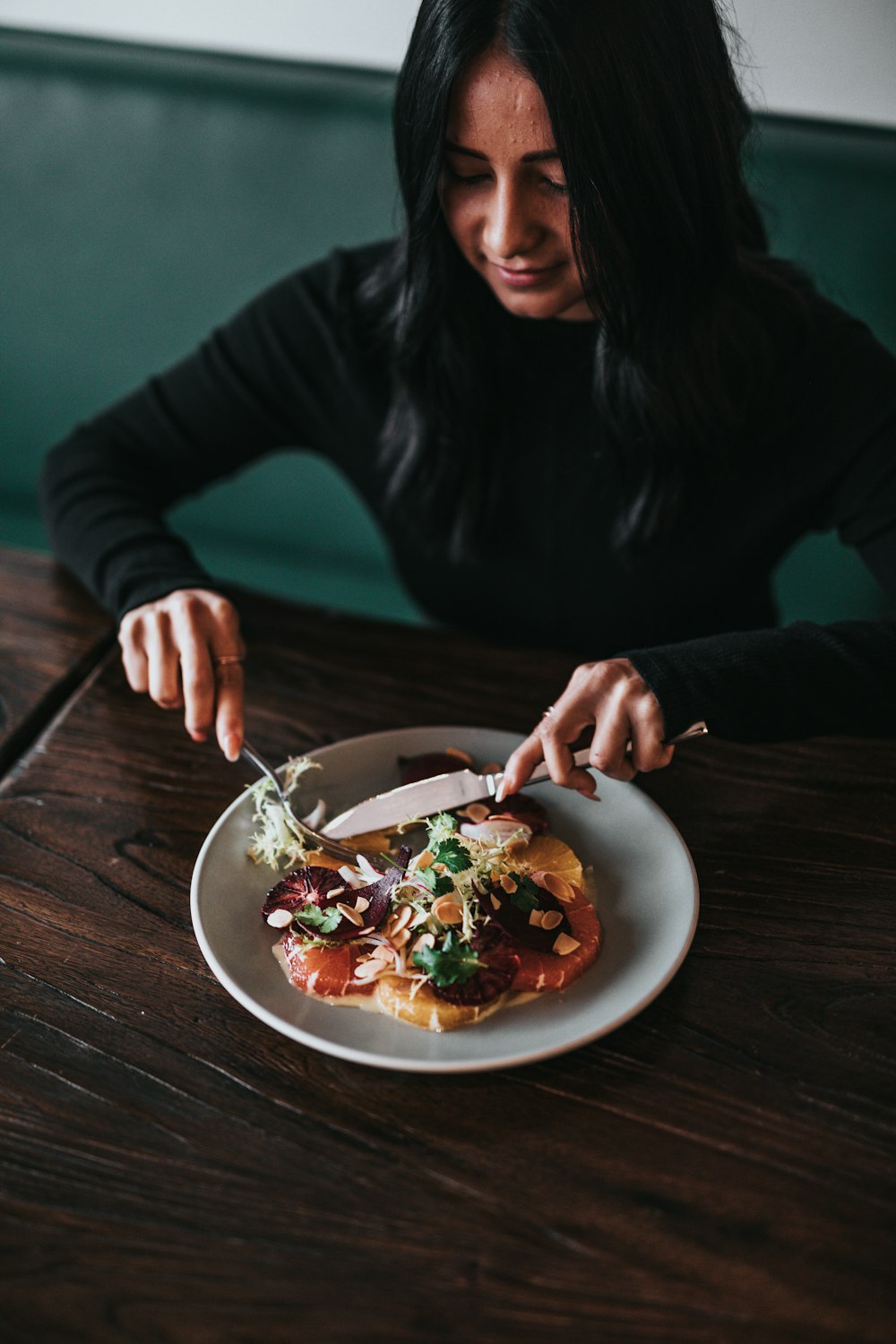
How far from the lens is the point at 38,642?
1.21 meters

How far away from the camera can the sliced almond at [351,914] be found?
0.79 meters

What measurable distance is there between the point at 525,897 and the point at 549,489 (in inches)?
26.5

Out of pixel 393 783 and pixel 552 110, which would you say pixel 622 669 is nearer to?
pixel 393 783

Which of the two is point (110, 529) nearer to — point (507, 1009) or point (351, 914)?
point (351, 914)

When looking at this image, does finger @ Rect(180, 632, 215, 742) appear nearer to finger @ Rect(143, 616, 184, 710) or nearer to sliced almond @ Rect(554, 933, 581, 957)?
finger @ Rect(143, 616, 184, 710)

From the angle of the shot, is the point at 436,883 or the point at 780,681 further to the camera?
the point at 780,681

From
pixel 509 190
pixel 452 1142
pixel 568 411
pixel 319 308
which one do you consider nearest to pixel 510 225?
pixel 509 190

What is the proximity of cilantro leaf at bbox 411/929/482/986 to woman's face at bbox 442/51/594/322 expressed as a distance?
2.18 ft

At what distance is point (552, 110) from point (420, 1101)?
0.82 meters

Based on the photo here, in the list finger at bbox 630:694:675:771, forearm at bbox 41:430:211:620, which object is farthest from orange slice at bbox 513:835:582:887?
forearm at bbox 41:430:211:620

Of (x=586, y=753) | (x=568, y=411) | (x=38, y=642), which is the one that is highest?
(x=568, y=411)

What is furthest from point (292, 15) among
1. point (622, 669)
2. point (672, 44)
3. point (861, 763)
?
point (861, 763)

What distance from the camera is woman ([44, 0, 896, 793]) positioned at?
3.03 feet

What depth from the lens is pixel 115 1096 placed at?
708mm
